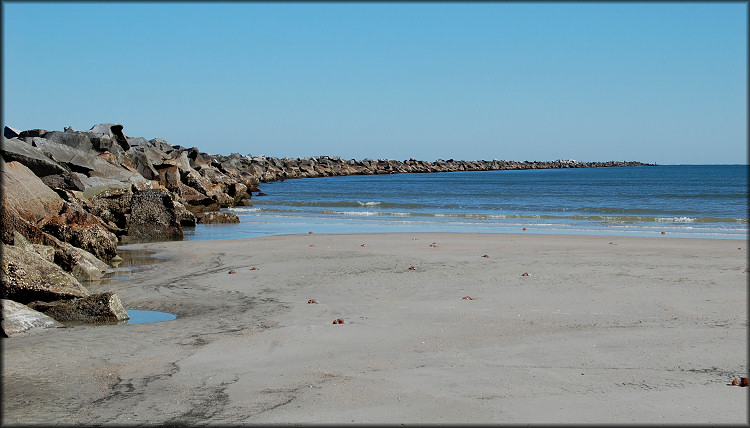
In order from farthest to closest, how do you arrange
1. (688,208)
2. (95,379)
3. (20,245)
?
(688,208)
(20,245)
(95,379)

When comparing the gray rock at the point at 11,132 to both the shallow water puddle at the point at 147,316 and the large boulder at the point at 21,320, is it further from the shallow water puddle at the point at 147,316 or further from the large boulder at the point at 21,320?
the large boulder at the point at 21,320

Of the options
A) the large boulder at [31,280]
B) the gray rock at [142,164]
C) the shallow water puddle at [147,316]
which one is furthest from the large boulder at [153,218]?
the gray rock at [142,164]

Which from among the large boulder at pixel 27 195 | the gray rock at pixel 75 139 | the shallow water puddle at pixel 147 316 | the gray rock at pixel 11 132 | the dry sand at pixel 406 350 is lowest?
the shallow water puddle at pixel 147 316

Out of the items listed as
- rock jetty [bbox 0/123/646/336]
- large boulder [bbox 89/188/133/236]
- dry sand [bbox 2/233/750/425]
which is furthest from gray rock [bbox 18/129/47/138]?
dry sand [bbox 2/233/750/425]

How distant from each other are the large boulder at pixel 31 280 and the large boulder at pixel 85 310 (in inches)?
6.1

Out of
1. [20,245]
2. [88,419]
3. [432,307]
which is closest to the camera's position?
[88,419]

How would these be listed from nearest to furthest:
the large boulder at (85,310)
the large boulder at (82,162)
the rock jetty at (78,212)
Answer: the large boulder at (85,310) < the rock jetty at (78,212) < the large boulder at (82,162)

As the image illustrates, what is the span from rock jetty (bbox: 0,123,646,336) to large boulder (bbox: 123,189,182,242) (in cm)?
3

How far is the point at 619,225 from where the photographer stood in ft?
81.3

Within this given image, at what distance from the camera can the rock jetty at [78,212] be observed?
28.8ft

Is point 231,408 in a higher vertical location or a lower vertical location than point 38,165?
lower

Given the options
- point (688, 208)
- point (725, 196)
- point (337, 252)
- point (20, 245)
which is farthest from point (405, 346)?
point (725, 196)

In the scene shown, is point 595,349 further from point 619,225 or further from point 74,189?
point 619,225

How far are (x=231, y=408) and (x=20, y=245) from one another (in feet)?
20.4
